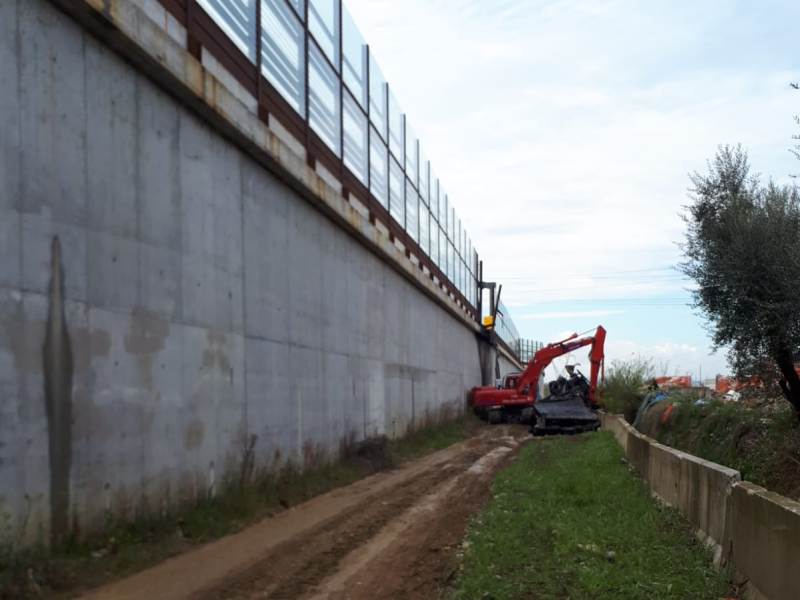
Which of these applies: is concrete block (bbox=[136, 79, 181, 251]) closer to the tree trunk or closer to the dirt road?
the dirt road

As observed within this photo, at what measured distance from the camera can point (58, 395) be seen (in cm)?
676

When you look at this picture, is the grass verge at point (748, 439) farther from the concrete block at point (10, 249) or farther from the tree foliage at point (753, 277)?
the concrete block at point (10, 249)

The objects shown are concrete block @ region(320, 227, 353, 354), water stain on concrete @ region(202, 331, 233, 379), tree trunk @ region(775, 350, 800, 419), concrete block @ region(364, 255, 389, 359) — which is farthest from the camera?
concrete block @ region(364, 255, 389, 359)

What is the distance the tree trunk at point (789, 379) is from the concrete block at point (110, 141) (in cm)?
852

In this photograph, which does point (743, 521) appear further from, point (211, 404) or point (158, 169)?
point (158, 169)

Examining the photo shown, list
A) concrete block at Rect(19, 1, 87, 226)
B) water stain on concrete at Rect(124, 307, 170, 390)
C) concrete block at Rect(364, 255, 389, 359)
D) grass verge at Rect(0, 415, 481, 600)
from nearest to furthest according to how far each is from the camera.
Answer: grass verge at Rect(0, 415, 481, 600) → concrete block at Rect(19, 1, 87, 226) → water stain on concrete at Rect(124, 307, 170, 390) → concrete block at Rect(364, 255, 389, 359)

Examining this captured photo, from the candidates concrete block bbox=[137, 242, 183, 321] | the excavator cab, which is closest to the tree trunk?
concrete block bbox=[137, 242, 183, 321]

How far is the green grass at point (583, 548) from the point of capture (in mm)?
6129

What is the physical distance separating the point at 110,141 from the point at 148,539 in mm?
4130

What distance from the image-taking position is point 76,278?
278 inches


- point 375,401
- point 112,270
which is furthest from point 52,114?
point 375,401

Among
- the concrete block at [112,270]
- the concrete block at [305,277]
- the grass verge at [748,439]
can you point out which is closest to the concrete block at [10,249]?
the concrete block at [112,270]

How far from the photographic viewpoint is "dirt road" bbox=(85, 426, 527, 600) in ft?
21.4

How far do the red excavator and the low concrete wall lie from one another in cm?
1800
